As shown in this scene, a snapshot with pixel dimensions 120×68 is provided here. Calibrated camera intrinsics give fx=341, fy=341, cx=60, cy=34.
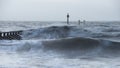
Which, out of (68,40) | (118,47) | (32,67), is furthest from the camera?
(68,40)

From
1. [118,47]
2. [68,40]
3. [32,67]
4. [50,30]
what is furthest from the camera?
[50,30]

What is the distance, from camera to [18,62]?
19.0 m

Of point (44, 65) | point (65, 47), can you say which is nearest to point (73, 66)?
point (44, 65)

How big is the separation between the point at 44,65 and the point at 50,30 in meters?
44.9

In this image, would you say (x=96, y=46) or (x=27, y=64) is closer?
(x=27, y=64)

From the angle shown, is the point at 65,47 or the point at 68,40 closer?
the point at 65,47

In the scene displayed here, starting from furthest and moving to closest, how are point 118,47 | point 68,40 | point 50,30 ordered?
point 50,30 → point 68,40 → point 118,47

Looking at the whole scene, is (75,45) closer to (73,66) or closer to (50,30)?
(73,66)

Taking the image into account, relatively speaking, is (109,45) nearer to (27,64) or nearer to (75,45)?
(75,45)

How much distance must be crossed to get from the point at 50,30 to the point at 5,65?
45133mm

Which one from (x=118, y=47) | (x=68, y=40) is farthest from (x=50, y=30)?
(x=118, y=47)

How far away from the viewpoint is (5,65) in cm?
1762

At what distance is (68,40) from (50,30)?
99.7 ft

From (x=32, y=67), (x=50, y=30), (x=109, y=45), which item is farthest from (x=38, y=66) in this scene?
(x=50, y=30)
